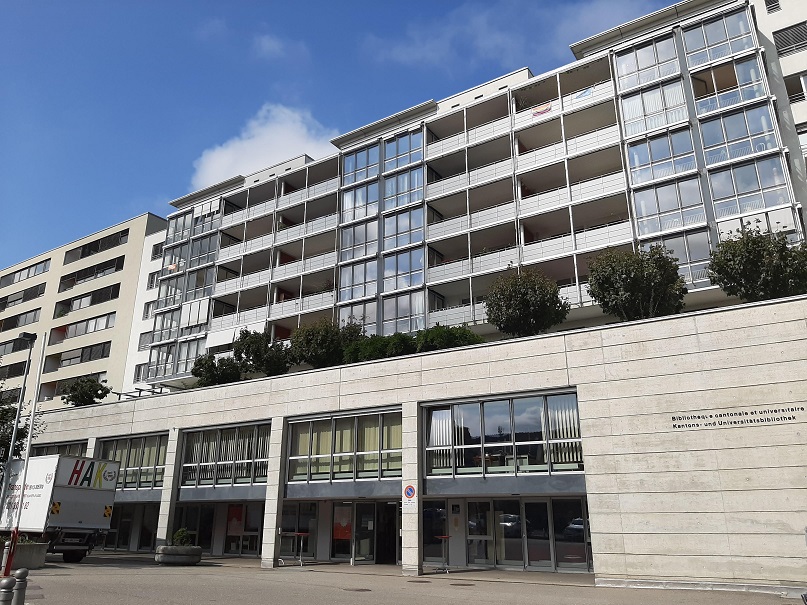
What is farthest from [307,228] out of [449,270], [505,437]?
[505,437]

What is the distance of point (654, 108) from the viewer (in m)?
30.7

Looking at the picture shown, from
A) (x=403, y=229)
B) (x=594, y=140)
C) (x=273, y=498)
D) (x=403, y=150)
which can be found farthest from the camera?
(x=403, y=150)

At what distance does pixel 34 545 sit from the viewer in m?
19.5

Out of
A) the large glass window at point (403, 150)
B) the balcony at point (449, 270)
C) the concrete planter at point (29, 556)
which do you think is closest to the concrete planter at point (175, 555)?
the concrete planter at point (29, 556)

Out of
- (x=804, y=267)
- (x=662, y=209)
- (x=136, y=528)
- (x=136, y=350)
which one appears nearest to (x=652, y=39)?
(x=662, y=209)

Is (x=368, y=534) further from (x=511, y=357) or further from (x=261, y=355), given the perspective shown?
(x=261, y=355)

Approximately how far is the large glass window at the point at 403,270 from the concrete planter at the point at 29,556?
21286 mm

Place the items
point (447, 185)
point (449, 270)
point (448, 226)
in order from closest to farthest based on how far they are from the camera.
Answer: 1. point (449, 270)
2. point (448, 226)
3. point (447, 185)

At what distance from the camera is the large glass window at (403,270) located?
116 feet

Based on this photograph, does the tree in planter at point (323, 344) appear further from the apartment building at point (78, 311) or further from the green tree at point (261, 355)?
the apartment building at point (78, 311)

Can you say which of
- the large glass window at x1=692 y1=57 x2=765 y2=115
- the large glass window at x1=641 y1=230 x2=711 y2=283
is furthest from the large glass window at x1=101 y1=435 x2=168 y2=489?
the large glass window at x1=692 y1=57 x2=765 y2=115

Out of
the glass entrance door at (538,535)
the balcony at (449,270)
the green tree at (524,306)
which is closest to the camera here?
the glass entrance door at (538,535)

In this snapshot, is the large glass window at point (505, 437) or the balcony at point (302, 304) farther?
the balcony at point (302, 304)

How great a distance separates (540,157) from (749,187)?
1043 cm
